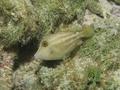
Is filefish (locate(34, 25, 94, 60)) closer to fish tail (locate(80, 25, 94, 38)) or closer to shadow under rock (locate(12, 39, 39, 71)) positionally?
fish tail (locate(80, 25, 94, 38))

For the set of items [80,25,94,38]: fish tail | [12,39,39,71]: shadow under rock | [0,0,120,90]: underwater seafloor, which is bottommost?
[12,39,39,71]: shadow under rock

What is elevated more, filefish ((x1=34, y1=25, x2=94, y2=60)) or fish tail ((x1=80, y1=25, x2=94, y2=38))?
fish tail ((x1=80, y1=25, x2=94, y2=38))

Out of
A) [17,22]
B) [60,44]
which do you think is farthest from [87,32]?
[17,22]

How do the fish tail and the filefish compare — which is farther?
the fish tail

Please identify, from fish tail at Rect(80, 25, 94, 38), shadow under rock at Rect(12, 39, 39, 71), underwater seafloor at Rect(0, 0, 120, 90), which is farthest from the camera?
shadow under rock at Rect(12, 39, 39, 71)

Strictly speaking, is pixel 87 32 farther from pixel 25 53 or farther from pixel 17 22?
pixel 25 53

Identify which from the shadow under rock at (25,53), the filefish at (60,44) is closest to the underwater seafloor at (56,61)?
the shadow under rock at (25,53)

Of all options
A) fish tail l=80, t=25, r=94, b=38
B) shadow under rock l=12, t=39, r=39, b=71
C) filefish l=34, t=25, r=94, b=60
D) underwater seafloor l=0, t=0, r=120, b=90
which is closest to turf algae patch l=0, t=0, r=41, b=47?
underwater seafloor l=0, t=0, r=120, b=90
